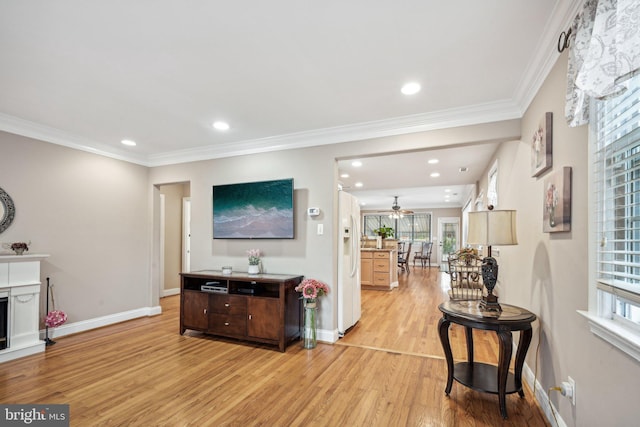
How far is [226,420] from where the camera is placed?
211 centimetres

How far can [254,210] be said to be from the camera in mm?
4074

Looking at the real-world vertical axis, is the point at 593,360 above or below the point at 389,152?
below

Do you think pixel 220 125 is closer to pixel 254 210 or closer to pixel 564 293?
pixel 254 210

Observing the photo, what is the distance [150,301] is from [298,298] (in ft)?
8.66

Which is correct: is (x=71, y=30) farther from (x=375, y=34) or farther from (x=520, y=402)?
(x=520, y=402)

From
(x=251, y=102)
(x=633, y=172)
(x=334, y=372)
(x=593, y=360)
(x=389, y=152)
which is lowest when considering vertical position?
(x=334, y=372)

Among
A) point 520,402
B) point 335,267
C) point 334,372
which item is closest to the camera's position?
point 520,402

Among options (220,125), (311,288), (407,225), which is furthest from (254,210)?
(407,225)

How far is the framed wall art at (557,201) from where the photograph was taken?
5.91 ft

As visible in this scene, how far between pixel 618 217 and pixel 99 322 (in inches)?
208

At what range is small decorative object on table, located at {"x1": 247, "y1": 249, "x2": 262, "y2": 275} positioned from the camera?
154 inches

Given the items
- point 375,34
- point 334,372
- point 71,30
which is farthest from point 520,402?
point 71,30

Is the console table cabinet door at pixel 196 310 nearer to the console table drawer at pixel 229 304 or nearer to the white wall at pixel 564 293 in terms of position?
the console table drawer at pixel 229 304

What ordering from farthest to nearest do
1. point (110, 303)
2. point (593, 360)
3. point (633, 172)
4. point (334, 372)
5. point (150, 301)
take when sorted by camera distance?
1. point (150, 301)
2. point (110, 303)
3. point (334, 372)
4. point (593, 360)
5. point (633, 172)
